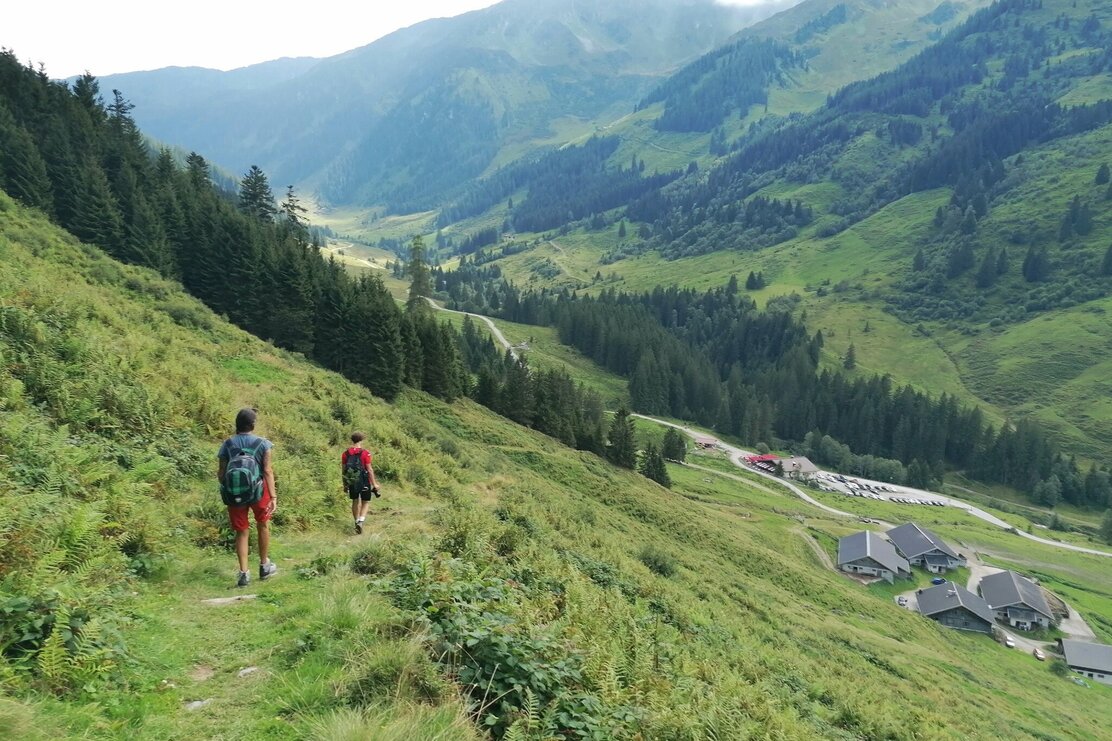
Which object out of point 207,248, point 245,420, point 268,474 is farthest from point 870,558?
point 207,248

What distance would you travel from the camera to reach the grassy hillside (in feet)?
21.0

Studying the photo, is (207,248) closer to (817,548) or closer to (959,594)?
(817,548)

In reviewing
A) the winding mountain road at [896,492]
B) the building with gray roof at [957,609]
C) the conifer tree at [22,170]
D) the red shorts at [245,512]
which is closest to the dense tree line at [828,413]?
the winding mountain road at [896,492]

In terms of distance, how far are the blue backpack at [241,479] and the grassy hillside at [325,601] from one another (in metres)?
1.61

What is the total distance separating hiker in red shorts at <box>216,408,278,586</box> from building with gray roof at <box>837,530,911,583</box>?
281 ft

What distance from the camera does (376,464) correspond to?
76.4 ft

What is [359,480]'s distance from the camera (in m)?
15.9

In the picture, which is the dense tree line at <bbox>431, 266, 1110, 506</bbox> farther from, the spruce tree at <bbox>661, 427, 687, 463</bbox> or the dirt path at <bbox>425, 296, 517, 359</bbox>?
the spruce tree at <bbox>661, 427, 687, 463</bbox>

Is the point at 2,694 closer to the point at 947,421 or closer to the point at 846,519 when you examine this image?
the point at 846,519

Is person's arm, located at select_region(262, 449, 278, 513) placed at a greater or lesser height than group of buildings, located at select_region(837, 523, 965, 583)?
greater

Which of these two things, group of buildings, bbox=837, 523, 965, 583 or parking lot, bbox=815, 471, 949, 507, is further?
parking lot, bbox=815, 471, 949, 507

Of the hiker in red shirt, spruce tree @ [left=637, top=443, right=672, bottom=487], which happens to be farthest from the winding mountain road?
the hiker in red shirt

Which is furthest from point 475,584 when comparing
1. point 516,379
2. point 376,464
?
point 516,379

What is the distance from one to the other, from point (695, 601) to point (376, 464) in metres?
14.7
